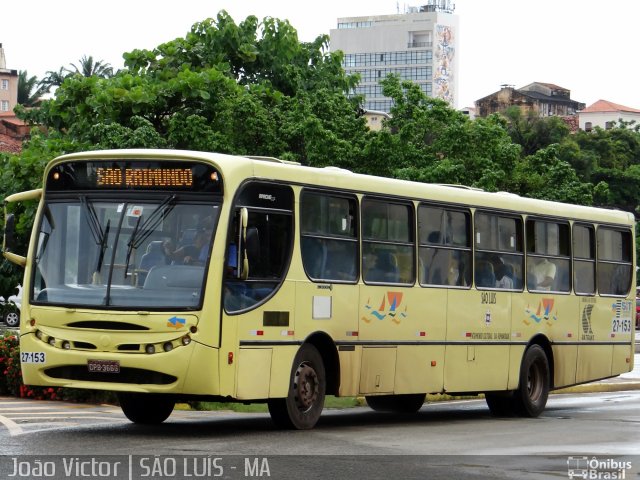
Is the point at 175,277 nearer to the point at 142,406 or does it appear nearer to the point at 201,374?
the point at 201,374

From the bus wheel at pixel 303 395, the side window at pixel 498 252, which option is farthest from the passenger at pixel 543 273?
the bus wheel at pixel 303 395

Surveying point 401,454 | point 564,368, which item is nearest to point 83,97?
point 564,368

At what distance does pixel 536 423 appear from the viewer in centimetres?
1858

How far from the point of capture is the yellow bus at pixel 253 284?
555 inches

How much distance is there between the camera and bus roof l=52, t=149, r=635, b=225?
48.0 feet

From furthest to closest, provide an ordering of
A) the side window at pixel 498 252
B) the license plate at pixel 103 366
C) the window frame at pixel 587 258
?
1. the window frame at pixel 587 258
2. the side window at pixel 498 252
3. the license plate at pixel 103 366

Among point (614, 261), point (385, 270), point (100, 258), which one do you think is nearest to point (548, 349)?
point (614, 261)

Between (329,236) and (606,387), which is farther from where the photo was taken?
(606,387)

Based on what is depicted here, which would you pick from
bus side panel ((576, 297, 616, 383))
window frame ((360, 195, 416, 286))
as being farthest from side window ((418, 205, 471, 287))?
bus side panel ((576, 297, 616, 383))

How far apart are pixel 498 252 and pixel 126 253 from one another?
6855 millimetres

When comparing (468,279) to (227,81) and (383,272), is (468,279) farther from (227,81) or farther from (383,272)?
(227,81)

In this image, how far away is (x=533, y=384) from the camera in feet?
66.9

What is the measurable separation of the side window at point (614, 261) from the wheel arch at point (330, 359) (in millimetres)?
7364

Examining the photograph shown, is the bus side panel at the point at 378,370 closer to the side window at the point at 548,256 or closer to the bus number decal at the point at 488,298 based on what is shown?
the bus number decal at the point at 488,298
